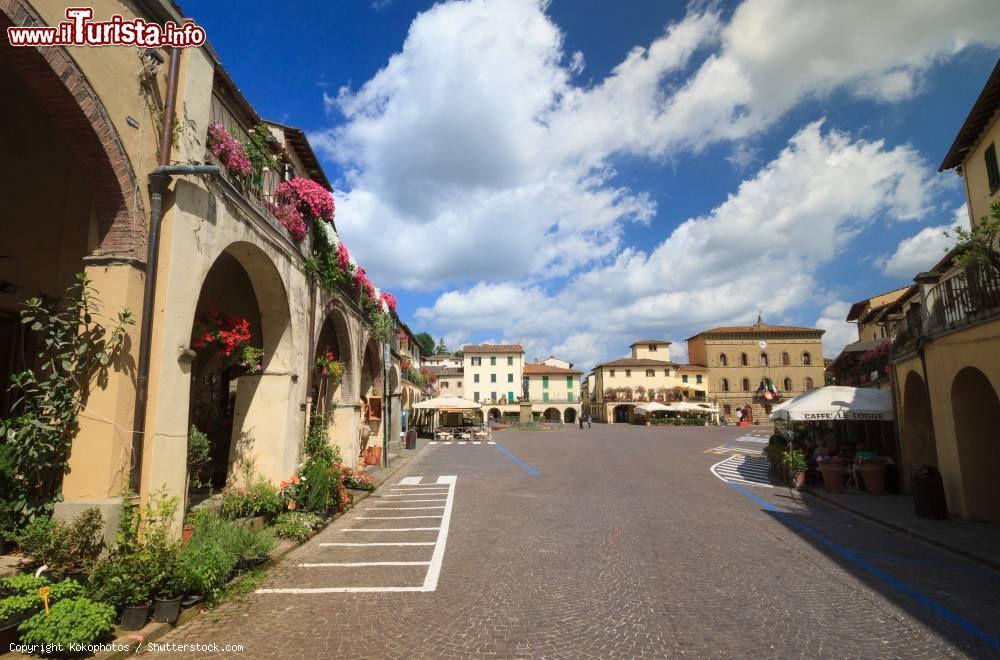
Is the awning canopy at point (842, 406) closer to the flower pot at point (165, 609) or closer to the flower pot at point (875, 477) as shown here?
the flower pot at point (875, 477)

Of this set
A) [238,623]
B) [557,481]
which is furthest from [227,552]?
[557,481]

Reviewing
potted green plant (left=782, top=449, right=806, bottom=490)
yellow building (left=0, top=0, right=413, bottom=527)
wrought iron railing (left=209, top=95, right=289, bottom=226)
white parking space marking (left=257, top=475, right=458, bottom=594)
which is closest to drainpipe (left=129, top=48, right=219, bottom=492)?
yellow building (left=0, top=0, right=413, bottom=527)

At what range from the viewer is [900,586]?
19.4ft

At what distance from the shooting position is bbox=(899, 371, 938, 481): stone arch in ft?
38.9

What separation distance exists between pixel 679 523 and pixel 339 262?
8.87 m

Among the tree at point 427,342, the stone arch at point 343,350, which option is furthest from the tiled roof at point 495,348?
the stone arch at point 343,350

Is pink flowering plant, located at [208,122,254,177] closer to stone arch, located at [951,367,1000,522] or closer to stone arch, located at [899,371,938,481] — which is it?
stone arch, located at [951,367,1000,522]

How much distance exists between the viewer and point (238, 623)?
15.9 feet

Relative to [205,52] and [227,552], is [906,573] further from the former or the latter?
[205,52]

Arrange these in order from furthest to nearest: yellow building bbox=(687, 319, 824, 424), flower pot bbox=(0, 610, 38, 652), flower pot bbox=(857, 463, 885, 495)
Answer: yellow building bbox=(687, 319, 824, 424) < flower pot bbox=(857, 463, 885, 495) < flower pot bbox=(0, 610, 38, 652)

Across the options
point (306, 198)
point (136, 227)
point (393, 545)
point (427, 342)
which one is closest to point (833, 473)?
point (393, 545)

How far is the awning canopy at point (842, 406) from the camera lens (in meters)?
12.7

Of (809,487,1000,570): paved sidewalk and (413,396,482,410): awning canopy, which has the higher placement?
(413,396,482,410): awning canopy

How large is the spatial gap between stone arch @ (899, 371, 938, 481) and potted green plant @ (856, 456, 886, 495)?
0.58 metres
